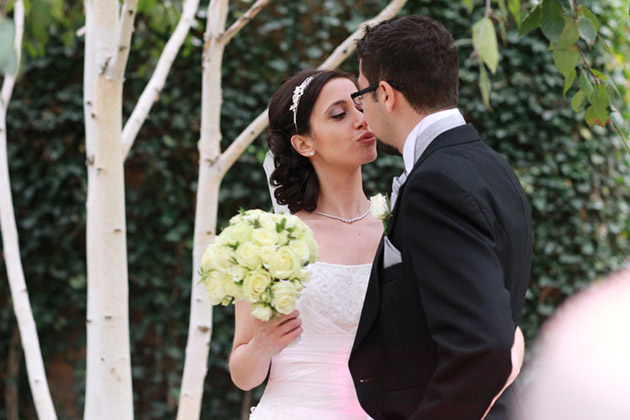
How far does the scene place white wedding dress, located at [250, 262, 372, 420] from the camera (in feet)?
6.88

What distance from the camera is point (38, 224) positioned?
4.61 metres

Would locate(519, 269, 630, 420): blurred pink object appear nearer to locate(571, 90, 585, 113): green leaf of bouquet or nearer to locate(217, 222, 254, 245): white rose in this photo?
locate(571, 90, 585, 113): green leaf of bouquet

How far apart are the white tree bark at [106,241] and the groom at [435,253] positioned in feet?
3.97

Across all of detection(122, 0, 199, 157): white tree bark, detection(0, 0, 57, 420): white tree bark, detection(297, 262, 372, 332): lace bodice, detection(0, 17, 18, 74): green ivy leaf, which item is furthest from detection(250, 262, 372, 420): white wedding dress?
detection(0, 17, 18, 74): green ivy leaf

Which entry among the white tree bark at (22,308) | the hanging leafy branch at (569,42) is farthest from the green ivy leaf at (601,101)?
the white tree bark at (22,308)

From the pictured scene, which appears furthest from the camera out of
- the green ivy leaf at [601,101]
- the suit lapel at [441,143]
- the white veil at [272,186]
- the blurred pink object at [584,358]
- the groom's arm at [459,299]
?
the blurred pink object at [584,358]

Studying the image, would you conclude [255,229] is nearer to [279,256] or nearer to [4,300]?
[279,256]

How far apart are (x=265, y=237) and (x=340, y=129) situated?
2.19 feet

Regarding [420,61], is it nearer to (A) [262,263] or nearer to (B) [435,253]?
(B) [435,253]

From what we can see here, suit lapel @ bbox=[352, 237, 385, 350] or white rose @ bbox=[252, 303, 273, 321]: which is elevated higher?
suit lapel @ bbox=[352, 237, 385, 350]

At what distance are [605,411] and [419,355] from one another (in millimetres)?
3377

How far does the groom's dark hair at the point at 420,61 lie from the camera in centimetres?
152

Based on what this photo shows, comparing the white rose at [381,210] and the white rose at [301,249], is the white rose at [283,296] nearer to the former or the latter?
the white rose at [301,249]

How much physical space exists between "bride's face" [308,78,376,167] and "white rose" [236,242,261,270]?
661 millimetres
